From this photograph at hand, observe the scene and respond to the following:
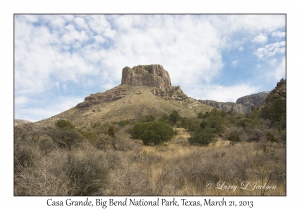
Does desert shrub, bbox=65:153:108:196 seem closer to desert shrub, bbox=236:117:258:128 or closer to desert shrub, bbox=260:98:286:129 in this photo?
desert shrub, bbox=236:117:258:128

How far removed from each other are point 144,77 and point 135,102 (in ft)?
135

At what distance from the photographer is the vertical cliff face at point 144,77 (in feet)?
392

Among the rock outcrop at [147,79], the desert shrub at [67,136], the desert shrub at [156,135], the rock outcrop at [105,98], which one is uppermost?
the rock outcrop at [147,79]

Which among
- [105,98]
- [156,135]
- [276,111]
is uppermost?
[105,98]

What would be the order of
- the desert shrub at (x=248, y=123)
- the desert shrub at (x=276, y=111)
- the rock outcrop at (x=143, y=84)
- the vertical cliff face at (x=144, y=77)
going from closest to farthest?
1. the desert shrub at (x=248, y=123)
2. the desert shrub at (x=276, y=111)
3. the rock outcrop at (x=143, y=84)
4. the vertical cliff face at (x=144, y=77)

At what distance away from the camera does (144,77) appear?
123m

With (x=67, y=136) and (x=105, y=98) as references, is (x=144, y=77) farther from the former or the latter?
(x=67, y=136)

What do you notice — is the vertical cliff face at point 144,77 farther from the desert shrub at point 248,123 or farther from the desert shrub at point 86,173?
the desert shrub at point 86,173

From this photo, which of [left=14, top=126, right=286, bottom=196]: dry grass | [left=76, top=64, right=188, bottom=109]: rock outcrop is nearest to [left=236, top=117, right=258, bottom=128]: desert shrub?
[left=14, top=126, right=286, bottom=196]: dry grass

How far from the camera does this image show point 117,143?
14484 mm

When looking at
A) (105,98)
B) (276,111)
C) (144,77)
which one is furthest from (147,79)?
(276,111)

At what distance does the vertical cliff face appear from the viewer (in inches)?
4700

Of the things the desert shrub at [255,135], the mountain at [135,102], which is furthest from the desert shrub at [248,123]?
the mountain at [135,102]
